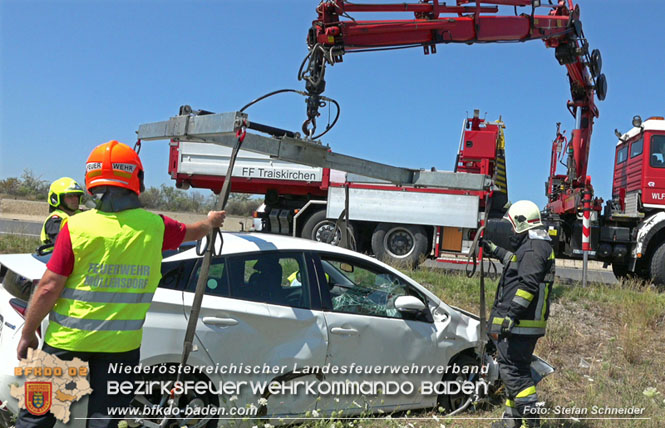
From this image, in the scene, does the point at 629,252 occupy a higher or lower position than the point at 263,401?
higher

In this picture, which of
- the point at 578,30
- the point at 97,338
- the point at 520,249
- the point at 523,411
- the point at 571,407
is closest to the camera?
the point at 97,338

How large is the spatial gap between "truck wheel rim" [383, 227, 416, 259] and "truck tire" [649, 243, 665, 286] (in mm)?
4459

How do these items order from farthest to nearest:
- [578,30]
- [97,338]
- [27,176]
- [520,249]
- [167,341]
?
[27,176] < [578,30] < [520,249] < [167,341] < [97,338]

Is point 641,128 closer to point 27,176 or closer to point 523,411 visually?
point 523,411

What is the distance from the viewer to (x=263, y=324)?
150 inches

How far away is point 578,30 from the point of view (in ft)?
34.8

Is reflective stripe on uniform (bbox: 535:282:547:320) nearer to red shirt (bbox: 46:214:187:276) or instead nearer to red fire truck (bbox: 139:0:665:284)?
red shirt (bbox: 46:214:187:276)

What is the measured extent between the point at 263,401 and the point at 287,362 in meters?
0.36

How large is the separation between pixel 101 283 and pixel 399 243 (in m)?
9.09

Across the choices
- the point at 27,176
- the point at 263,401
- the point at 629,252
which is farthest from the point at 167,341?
the point at 27,176

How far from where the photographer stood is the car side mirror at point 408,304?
4.35m

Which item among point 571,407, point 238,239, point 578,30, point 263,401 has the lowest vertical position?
point 571,407

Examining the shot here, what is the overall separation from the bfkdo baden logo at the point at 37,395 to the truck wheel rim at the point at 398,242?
8.97 metres

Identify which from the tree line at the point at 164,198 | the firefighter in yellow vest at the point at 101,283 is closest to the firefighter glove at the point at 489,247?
the firefighter in yellow vest at the point at 101,283
